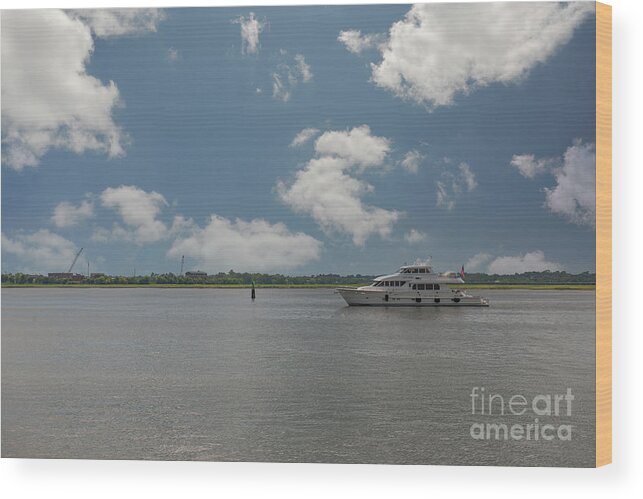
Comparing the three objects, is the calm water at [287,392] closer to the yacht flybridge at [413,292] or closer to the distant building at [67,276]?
the distant building at [67,276]


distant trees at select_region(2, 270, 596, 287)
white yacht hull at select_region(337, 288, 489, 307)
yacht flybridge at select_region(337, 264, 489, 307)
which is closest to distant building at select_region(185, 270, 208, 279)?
distant trees at select_region(2, 270, 596, 287)

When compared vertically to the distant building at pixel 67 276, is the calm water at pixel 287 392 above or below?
below

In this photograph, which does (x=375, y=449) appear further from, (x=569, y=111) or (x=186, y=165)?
(x=186, y=165)

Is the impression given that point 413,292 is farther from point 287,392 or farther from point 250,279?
point 287,392

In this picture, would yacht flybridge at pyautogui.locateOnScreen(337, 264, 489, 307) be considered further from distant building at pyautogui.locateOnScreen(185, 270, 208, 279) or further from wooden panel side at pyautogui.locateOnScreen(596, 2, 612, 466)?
wooden panel side at pyautogui.locateOnScreen(596, 2, 612, 466)

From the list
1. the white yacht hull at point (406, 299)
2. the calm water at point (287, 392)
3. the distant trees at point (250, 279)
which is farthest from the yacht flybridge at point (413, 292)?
the distant trees at point (250, 279)

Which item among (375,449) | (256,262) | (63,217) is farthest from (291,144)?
(375,449)
